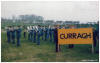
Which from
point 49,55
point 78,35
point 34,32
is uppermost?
point 78,35

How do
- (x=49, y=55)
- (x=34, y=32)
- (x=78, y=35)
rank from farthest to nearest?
(x=34, y=32) < (x=78, y=35) < (x=49, y=55)

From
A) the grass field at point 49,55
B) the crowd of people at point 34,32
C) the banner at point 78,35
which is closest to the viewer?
the grass field at point 49,55

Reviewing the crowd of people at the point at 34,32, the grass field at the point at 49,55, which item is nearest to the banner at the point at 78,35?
the grass field at the point at 49,55

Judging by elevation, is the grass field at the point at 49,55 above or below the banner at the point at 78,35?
below

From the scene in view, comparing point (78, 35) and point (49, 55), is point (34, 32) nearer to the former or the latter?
point (49, 55)

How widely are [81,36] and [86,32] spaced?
1.20 feet

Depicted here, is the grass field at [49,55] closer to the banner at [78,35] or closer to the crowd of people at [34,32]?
the banner at [78,35]

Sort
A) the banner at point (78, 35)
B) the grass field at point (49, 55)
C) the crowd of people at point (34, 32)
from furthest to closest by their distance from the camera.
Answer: the crowd of people at point (34, 32)
the banner at point (78, 35)
the grass field at point (49, 55)

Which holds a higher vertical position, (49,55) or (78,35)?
(78,35)

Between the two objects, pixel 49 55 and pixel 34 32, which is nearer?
pixel 49 55

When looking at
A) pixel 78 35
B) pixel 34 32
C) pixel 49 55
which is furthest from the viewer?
pixel 34 32

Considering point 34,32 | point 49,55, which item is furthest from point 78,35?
point 34,32

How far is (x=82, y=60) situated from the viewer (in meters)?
7.96

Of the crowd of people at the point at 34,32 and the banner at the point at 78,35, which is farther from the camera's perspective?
the crowd of people at the point at 34,32
